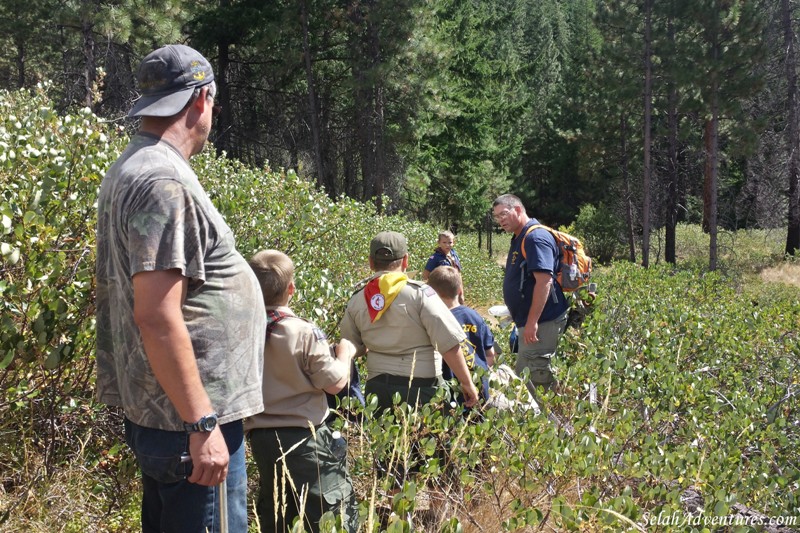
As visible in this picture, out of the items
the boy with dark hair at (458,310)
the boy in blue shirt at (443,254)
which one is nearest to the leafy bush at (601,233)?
the boy in blue shirt at (443,254)

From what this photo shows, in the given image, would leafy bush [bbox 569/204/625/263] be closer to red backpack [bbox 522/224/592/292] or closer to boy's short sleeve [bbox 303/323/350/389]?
red backpack [bbox 522/224/592/292]

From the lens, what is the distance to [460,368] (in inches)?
142

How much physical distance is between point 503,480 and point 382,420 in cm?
68

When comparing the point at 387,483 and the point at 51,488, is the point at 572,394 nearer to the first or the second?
the point at 387,483

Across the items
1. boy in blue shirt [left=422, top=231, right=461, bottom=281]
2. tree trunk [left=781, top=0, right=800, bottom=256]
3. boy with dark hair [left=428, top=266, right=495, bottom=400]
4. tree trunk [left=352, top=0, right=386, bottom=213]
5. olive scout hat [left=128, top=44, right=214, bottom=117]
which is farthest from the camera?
tree trunk [left=781, top=0, right=800, bottom=256]

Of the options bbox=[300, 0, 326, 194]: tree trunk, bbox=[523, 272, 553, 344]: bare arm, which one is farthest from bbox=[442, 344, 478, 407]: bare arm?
bbox=[300, 0, 326, 194]: tree trunk

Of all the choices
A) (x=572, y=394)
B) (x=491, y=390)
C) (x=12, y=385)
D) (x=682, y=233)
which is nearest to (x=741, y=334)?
(x=572, y=394)

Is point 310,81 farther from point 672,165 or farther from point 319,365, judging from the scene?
point 319,365

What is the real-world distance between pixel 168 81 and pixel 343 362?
1321 millimetres

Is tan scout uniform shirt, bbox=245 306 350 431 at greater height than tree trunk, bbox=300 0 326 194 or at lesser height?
lesser

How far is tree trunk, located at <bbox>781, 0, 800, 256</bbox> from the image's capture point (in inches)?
892

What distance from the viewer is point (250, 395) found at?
7.18 ft

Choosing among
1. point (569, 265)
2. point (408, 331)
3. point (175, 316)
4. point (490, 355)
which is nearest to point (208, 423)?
point (175, 316)

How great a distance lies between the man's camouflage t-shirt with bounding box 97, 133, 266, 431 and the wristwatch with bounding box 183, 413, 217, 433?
52mm
